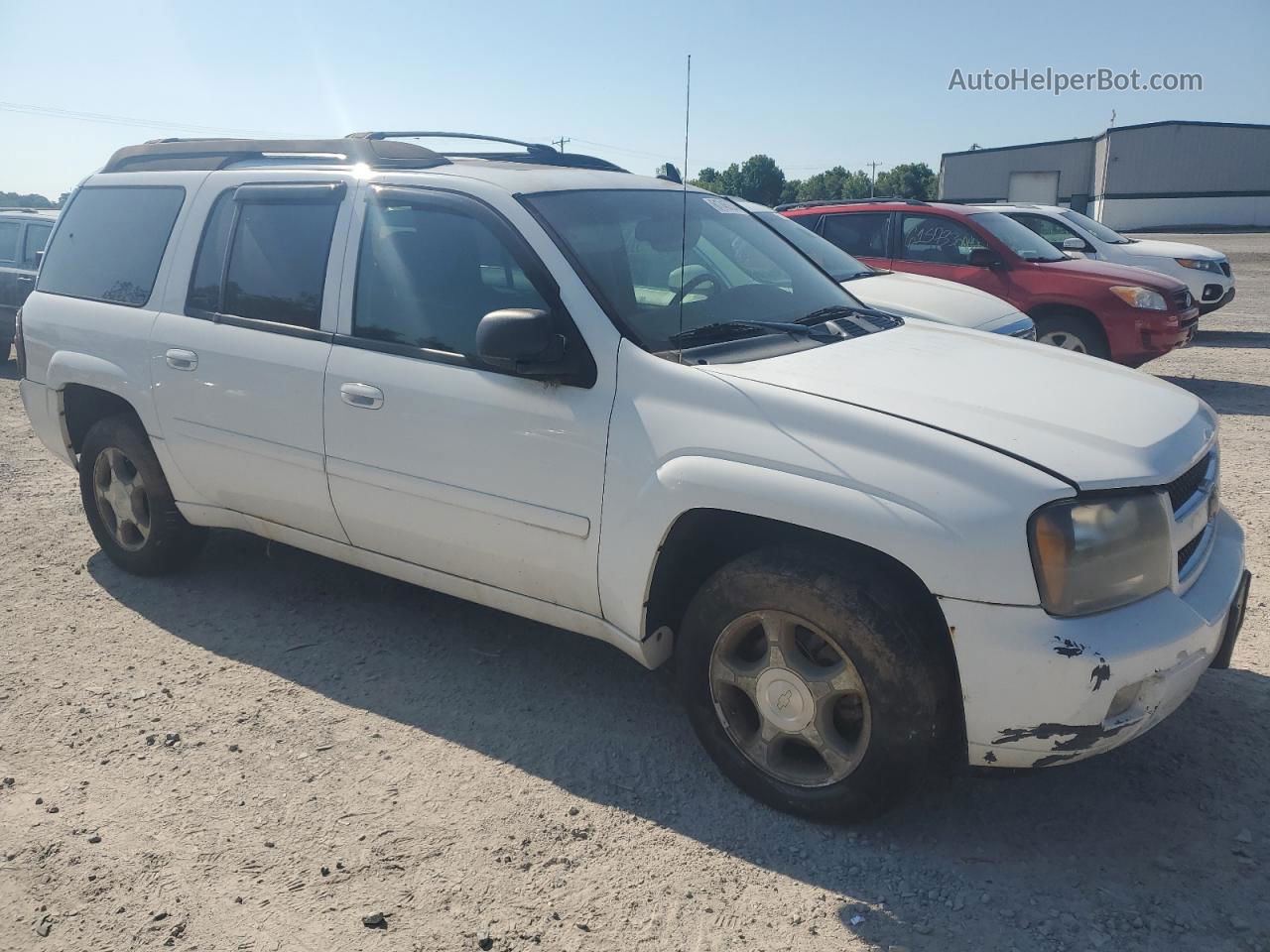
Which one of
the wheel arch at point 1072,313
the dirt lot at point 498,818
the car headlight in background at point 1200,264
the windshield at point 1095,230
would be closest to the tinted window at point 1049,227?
the windshield at point 1095,230

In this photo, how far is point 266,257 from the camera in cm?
415

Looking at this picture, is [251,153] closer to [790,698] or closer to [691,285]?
[691,285]

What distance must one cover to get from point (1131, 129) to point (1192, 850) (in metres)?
59.9

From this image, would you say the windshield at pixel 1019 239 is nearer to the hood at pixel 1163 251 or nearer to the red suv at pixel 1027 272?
the red suv at pixel 1027 272

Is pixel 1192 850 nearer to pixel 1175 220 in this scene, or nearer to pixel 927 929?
pixel 927 929

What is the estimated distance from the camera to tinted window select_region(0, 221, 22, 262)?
11461 millimetres

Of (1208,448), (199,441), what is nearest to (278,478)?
(199,441)

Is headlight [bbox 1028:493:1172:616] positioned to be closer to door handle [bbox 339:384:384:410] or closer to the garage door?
door handle [bbox 339:384:384:410]

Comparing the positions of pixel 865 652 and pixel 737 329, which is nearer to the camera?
pixel 865 652

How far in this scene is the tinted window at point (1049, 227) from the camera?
12.8 m

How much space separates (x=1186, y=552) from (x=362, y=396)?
106 inches

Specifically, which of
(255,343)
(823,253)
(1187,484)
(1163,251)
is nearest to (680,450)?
(1187,484)

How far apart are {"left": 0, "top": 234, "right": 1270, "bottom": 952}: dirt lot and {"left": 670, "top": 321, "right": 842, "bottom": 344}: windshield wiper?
4.42 feet

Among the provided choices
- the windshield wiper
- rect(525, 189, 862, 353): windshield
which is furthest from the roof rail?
the windshield wiper
